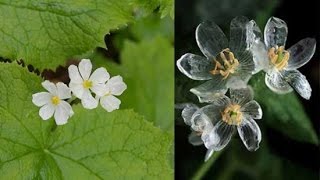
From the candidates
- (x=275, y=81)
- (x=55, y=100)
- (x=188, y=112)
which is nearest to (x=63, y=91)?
(x=55, y=100)

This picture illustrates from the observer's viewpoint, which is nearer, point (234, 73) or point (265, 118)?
point (234, 73)

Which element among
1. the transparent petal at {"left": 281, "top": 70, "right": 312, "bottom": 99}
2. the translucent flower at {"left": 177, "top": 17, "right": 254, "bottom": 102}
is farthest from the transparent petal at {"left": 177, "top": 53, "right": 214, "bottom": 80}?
the transparent petal at {"left": 281, "top": 70, "right": 312, "bottom": 99}

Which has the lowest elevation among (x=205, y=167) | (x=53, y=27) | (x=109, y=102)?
(x=205, y=167)

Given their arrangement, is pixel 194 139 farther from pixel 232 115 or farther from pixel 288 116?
pixel 288 116

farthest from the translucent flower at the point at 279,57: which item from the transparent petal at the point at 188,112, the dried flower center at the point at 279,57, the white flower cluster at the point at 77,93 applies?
the white flower cluster at the point at 77,93

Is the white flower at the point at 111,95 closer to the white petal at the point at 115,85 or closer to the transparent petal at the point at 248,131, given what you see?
the white petal at the point at 115,85

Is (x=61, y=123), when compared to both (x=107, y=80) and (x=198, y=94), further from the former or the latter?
(x=198, y=94)

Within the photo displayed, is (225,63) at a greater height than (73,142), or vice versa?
(225,63)

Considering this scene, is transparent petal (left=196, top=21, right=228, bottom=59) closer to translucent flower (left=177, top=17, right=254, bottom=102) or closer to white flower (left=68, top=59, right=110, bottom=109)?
translucent flower (left=177, top=17, right=254, bottom=102)
